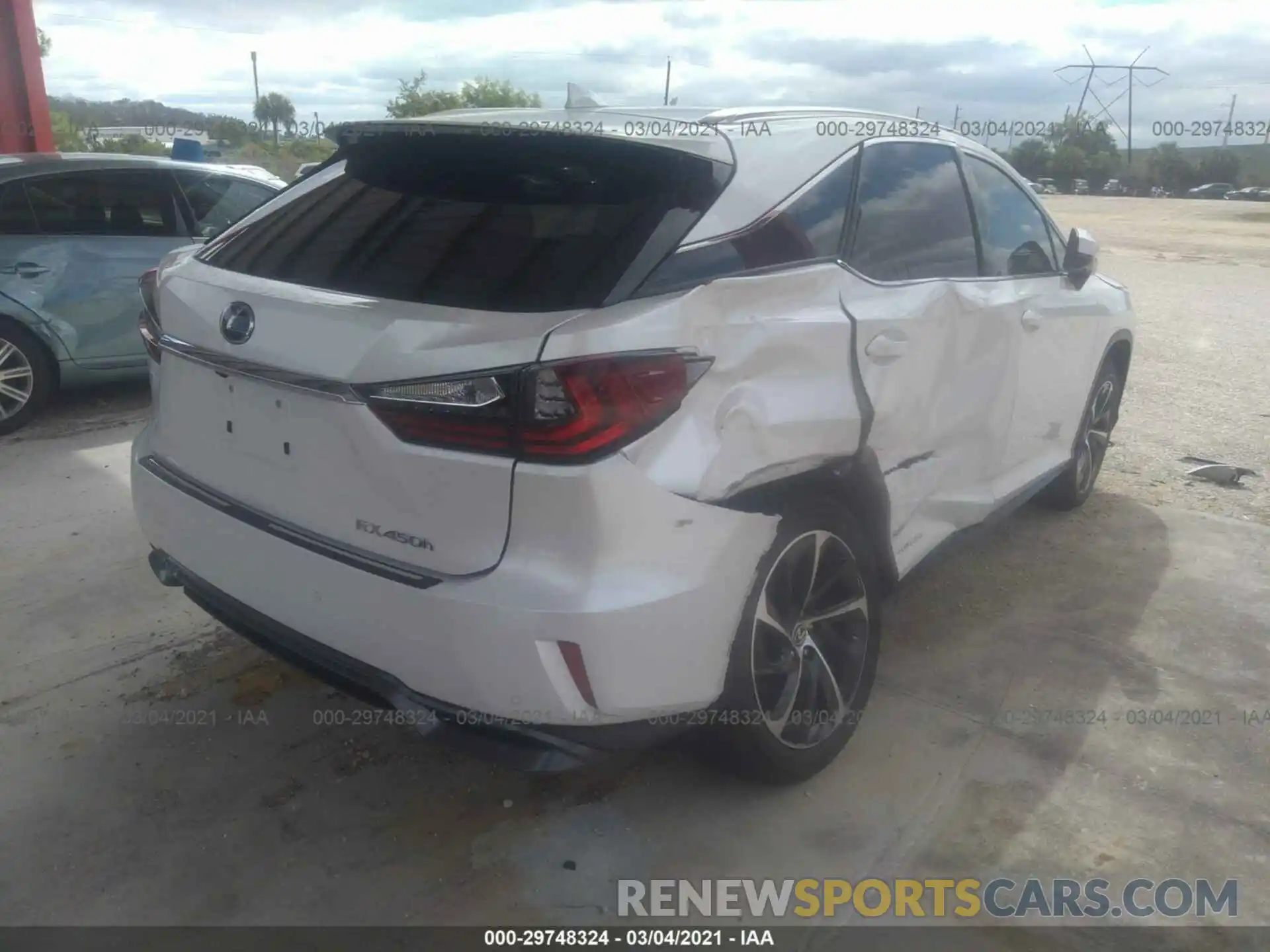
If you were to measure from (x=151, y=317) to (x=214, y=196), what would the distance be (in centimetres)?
430

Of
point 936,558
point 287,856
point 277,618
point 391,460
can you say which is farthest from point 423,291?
point 936,558

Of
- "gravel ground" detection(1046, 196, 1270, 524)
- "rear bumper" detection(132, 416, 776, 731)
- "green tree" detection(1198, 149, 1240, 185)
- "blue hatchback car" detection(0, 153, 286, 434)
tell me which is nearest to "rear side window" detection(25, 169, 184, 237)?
"blue hatchback car" detection(0, 153, 286, 434)

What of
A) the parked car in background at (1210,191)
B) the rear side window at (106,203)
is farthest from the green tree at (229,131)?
the parked car in background at (1210,191)

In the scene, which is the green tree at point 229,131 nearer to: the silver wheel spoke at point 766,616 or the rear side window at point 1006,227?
the rear side window at point 1006,227

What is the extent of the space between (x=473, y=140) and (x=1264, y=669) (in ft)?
10.5

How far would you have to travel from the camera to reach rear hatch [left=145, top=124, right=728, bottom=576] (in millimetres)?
2064

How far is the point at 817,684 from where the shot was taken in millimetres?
2795

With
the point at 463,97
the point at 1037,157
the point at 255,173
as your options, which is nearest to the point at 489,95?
the point at 463,97

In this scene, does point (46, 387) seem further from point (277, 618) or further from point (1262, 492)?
point (1262, 492)

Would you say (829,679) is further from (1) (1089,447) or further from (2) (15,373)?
(2) (15,373)

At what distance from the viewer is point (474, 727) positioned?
7.09 feet

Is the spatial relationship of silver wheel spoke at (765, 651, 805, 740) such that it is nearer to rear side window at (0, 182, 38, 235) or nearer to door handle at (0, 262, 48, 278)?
door handle at (0, 262, 48, 278)

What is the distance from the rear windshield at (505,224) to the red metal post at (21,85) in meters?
9.59

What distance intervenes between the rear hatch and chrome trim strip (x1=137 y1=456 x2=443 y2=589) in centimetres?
2
